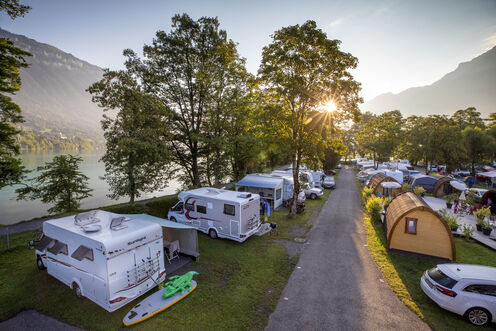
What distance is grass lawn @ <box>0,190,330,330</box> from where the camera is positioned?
659cm

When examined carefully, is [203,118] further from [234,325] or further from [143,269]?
[234,325]

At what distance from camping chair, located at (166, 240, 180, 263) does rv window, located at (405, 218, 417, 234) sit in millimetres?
11561

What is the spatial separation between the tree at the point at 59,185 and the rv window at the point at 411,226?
754 inches

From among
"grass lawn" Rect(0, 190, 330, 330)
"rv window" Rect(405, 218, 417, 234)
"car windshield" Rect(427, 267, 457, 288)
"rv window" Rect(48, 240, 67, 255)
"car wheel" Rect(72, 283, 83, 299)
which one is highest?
"rv window" Rect(48, 240, 67, 255)

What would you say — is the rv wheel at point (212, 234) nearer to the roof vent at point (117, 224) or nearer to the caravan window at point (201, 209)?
the caravan window at point (201, 209)

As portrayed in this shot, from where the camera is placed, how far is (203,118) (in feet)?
70.0

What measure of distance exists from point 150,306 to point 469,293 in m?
10.1

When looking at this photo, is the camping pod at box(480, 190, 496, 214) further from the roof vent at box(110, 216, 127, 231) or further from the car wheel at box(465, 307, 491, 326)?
the roof vent at box(110, 216, 127, 231)

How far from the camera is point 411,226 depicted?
1066 cm

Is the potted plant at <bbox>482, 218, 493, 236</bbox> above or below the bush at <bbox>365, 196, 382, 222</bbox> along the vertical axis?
below

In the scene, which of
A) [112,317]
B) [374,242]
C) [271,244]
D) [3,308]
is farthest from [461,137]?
[3,308]

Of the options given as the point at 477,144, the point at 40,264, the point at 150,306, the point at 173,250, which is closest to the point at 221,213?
the point at 173,250

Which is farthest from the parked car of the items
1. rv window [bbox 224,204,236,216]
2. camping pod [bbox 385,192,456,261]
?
rv window [bbox 224,204,236,216]

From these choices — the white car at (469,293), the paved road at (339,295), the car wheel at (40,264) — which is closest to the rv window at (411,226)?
the paved road at (339,295)
